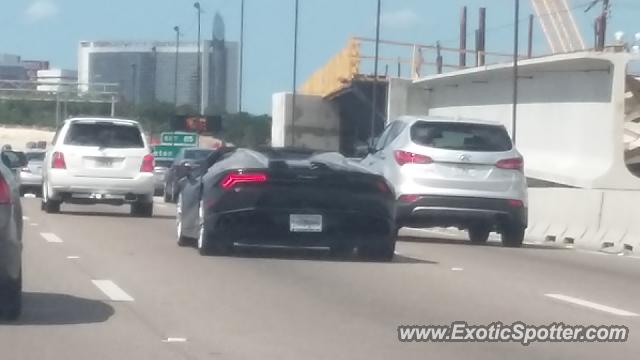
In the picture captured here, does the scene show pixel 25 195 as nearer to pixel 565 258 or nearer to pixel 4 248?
pixel 565 258

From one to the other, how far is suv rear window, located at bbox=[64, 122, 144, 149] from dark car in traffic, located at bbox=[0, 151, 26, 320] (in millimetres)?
16339

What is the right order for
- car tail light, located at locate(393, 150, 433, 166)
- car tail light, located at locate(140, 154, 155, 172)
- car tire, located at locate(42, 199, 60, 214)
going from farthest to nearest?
car tire, located at locate(42, 199, 60, 214) < car tail light, located at locate(140, 154, 155, 172) < car tail light, located at locate(393, 150, 433, 166)

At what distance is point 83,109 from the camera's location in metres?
93.8

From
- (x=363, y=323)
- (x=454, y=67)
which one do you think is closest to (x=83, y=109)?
(x=454, y=67)

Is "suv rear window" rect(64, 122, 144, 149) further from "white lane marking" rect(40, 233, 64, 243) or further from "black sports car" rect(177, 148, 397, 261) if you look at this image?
"black sports car" rect(177, 148, 397, 261)

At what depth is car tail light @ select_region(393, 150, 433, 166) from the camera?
21672mm

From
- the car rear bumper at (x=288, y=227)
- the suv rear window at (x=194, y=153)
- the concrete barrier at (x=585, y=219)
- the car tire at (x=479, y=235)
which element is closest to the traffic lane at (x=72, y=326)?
the car rear bumper at (x=288, y=227)

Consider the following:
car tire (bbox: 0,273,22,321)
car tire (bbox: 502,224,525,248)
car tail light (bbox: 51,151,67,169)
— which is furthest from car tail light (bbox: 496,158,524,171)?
car tire (bbox: 0,273,22,321)

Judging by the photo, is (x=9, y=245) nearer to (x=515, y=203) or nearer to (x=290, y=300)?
(x=290, y=300)

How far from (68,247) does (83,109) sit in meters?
75.2

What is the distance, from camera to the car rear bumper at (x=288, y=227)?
1791cm

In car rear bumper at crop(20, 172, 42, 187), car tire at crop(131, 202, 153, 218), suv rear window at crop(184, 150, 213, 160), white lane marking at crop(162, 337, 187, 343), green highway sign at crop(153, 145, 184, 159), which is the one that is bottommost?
green highway sign at crop(153, 145, 184, 159)

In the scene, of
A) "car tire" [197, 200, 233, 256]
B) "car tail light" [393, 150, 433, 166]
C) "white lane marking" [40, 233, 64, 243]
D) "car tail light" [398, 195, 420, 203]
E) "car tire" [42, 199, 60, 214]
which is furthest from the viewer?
"car tire" [42, 199, 60, 214]

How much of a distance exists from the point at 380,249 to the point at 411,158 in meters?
3.61
